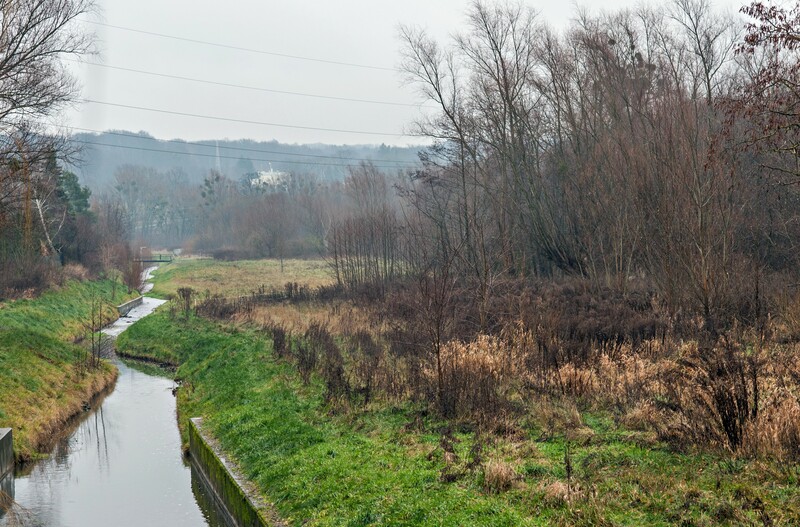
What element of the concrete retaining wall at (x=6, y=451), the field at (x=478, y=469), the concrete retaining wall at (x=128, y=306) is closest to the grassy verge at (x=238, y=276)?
the concrete retaining wall at (x=128, y=306)

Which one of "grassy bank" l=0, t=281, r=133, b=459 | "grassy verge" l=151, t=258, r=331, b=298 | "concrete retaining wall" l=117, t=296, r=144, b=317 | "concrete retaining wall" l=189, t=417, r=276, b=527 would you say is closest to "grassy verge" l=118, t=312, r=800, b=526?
"concrete retaining wall" l=189, t=417, r=276, b=527

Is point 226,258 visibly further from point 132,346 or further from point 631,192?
point 631,192

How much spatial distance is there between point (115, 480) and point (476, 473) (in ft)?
29.5

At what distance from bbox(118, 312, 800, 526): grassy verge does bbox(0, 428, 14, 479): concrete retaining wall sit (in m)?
3.82

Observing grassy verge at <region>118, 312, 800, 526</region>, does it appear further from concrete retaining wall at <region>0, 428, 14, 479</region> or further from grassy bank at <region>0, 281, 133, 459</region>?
grassy bank at <region>0, 281, 133, 459</region>

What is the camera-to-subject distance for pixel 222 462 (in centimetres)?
1334

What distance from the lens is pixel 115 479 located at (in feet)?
50.7

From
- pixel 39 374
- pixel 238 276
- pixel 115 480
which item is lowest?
pixel 115 480

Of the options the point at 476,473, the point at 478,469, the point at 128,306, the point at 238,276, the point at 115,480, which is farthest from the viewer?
the point at 238,276

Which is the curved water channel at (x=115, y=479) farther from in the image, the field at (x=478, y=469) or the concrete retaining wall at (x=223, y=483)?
the field at (x=478, y=469)

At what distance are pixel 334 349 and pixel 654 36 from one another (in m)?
23.3

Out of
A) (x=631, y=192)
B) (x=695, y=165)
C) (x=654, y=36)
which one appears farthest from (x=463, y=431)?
(x=654, y=36)

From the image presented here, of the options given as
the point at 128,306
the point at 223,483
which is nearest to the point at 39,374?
the point at 223,483

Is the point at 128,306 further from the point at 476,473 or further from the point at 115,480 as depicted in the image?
the point at 476,473
